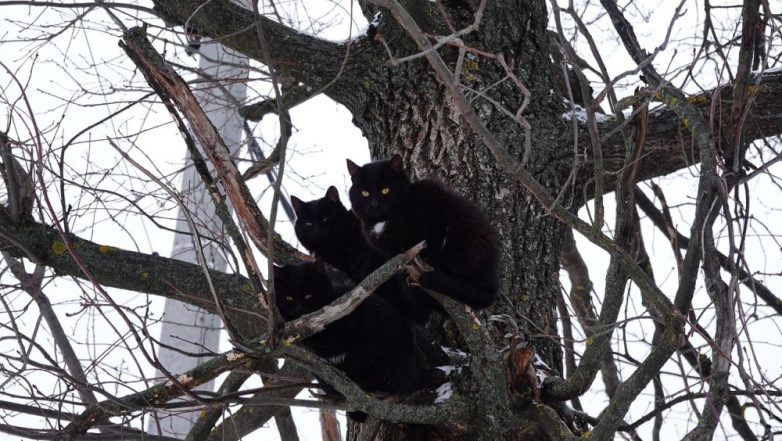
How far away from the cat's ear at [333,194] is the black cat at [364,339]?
31.1 inches

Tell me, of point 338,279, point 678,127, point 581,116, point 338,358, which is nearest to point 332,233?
point 338,279

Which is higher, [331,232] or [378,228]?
[331,232]

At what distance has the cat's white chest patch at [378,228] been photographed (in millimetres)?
3615

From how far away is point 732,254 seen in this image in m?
2.50

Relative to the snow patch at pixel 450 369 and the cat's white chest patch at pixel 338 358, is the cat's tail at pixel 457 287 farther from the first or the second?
the cat's white chest patch at pixel 338 358

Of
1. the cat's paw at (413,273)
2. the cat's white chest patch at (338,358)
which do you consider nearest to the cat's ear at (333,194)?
the cat's white chest patch at (338,358)

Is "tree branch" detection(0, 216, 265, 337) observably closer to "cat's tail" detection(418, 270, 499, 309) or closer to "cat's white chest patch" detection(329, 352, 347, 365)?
"cat's white chest patch" detection(329, 352, 347, 365)

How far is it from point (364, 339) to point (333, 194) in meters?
1.24

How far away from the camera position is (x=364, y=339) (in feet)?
11.3

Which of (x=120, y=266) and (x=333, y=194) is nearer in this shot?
(x=120, y=266)

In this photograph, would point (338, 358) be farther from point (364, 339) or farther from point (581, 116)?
point (581, 116)

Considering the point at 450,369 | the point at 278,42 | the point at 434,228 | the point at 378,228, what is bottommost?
the point at 450,369

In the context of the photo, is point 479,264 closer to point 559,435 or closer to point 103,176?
point 559,435

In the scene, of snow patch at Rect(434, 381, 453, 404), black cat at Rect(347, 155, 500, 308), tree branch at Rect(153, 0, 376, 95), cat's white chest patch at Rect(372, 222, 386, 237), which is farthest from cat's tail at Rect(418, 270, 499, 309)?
tree branch at Rect(153, 0, 376, 95)
